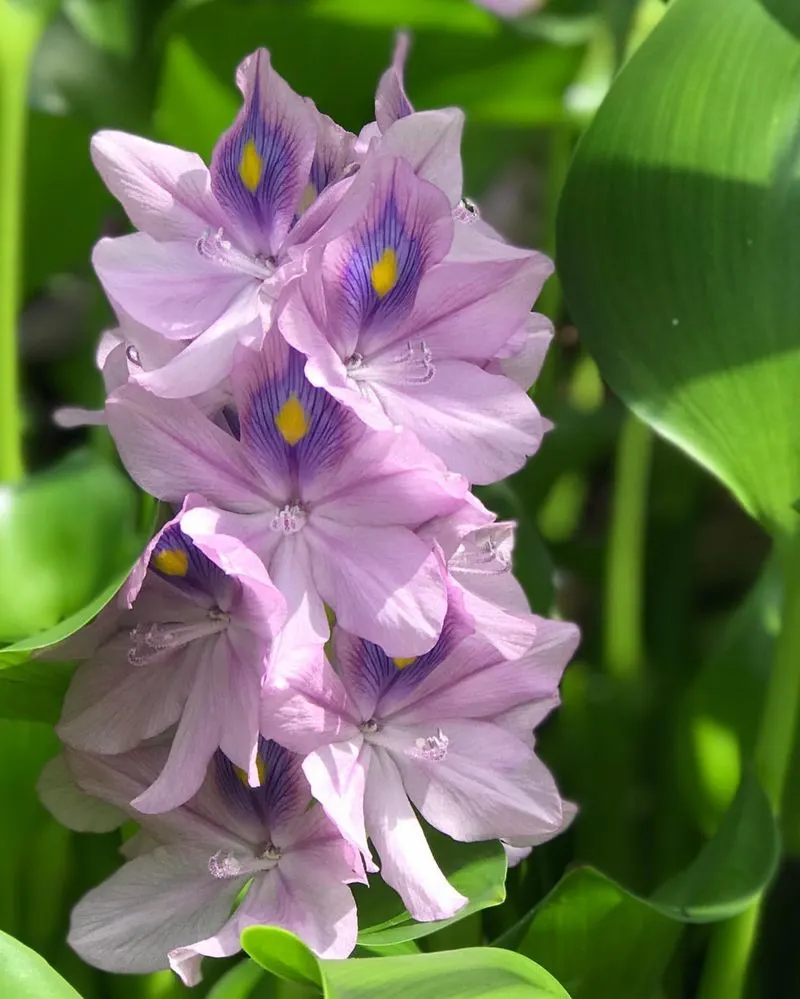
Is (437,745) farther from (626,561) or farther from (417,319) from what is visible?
(626,561)

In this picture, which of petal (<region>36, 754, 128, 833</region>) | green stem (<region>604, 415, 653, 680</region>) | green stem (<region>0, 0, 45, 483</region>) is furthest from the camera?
green stem (<region>604, 415, 653, 680</region>)

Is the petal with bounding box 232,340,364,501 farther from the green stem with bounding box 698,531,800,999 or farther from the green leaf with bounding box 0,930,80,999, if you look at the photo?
the green stem with bounding box 698,531,800,999

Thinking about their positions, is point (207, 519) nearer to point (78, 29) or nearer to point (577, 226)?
point (577, 226)

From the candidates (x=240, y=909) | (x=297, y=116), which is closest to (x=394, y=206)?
(x=297, y=116)

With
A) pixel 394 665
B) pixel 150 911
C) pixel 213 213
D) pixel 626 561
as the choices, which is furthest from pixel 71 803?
pixel 626 561

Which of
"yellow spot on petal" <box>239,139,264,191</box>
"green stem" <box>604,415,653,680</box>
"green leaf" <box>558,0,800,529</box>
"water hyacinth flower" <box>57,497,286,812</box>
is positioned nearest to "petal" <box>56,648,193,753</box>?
"water hyacinth flower" <box>57,497,286,812</box>

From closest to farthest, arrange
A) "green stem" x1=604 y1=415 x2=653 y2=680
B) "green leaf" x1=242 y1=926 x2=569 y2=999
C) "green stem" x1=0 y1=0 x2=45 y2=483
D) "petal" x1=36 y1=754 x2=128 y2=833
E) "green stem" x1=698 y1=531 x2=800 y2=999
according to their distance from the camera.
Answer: "green leaf" x1=242 y1=926 x2=569 y2=999, "petal" x1=36 y1=754 x2=128 y2=833, "green stem" x1=698 y1=531 x2=800 y2=999, "green stem" x1=0 y1=0 x2=45 y2=483, "green stem" x1=604 y1=415 x2=653 y2=680
